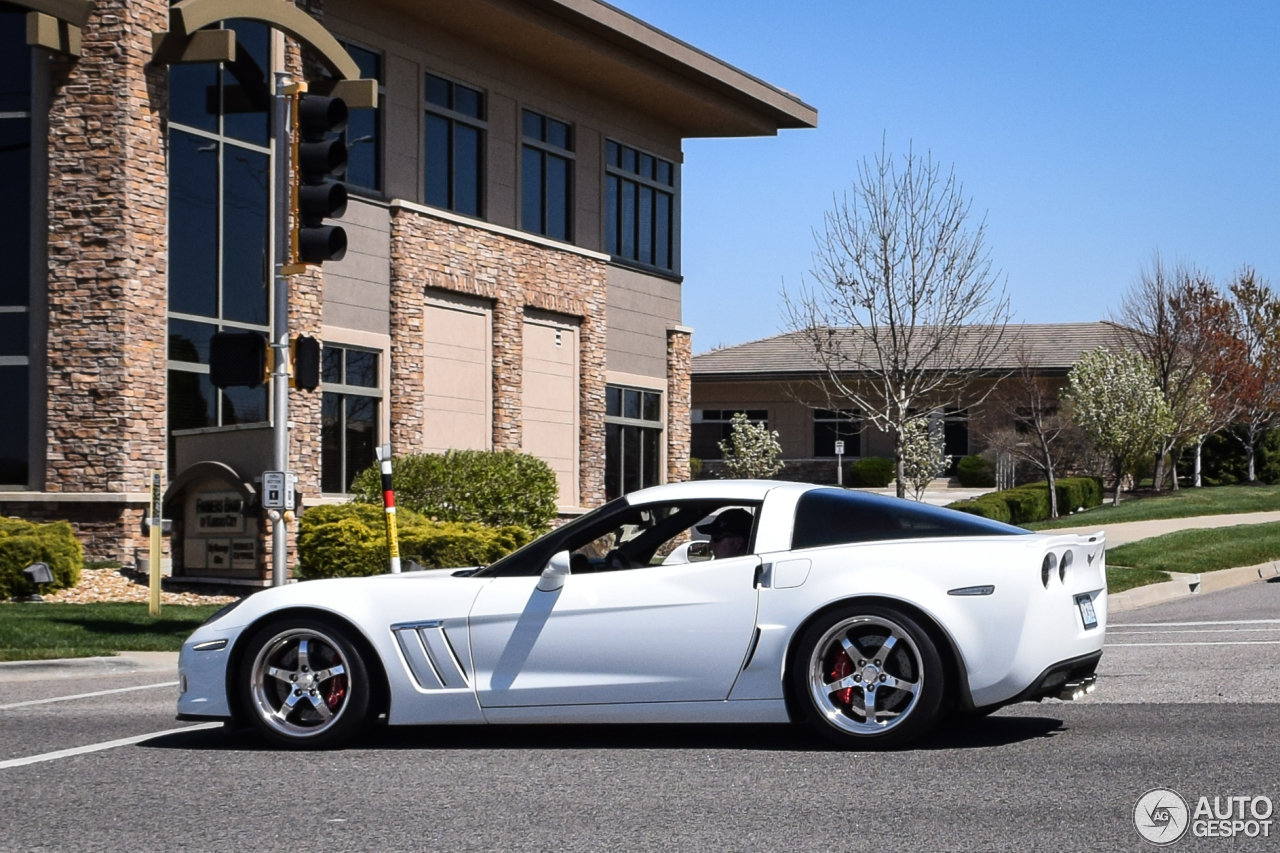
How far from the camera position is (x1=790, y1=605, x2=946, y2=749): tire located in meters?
7.64

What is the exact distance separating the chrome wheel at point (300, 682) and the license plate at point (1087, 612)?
3.70m

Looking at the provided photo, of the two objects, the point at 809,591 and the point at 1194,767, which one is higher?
the point at 809,591

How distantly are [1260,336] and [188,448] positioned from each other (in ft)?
Answer: 148

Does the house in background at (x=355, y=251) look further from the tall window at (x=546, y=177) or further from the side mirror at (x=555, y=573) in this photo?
the side mirror at (x=555, y=573)

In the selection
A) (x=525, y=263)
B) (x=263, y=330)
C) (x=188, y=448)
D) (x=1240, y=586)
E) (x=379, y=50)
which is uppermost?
(x=379, y=50)

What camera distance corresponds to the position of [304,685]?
26.9 feet

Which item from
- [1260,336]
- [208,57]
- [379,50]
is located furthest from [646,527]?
[1260,336]

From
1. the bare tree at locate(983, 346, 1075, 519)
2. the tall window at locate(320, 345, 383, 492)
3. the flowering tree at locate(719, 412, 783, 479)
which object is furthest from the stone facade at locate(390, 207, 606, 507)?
the bare tree at locate(983, 346, 1075, 519)

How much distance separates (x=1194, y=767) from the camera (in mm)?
7133

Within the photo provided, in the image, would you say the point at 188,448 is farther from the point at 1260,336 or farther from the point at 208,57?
the point at 1260,336

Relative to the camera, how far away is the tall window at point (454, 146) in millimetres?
28156

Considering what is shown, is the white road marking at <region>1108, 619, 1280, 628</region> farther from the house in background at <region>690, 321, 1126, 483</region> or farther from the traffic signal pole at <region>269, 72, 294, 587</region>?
the house in background at <region>690, 321, 1126, 483</region>

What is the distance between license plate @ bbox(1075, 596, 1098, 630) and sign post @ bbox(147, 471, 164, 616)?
10.1 m

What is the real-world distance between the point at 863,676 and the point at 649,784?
129cm
